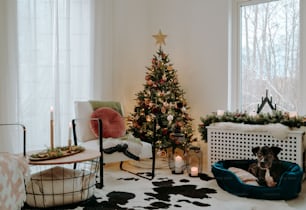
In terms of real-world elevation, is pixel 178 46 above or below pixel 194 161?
above

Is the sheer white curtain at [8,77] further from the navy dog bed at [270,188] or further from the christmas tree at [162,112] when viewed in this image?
the navy dog bed at [270,188]

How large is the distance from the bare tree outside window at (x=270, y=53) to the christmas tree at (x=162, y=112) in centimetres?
89

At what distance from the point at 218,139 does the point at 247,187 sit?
1019mm

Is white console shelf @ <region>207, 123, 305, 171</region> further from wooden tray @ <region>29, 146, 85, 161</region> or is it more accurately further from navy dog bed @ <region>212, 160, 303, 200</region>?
wooden tray @ <region>29, 146, 85, 161</region>

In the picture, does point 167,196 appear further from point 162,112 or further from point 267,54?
point 267,54

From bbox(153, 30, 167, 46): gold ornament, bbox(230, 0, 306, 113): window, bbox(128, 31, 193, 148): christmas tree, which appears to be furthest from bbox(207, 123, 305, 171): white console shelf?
Answer: bbox(153, 30, 167, 46): gold ornament

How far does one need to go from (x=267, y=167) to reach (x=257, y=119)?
75 centimetres

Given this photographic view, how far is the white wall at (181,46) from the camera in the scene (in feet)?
15.6

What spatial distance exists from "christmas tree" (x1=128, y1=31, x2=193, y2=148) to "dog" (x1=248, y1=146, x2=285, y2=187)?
1.32 metres

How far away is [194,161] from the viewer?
4172 millimetres

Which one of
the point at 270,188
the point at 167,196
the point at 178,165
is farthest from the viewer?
the point at 178,165

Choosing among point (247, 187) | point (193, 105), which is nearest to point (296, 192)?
point (247, 187)

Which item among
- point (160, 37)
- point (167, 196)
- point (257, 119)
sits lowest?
point (167, 196)

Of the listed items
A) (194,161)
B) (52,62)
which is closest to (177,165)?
(194,161)
